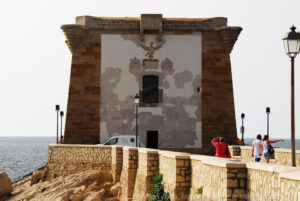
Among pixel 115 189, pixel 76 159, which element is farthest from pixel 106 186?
pixel 76 159

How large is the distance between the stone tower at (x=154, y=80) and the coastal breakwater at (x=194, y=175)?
17.7ft

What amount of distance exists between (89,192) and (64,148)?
4.38 meters

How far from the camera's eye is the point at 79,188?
24094mm

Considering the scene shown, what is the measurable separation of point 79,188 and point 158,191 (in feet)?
31.2

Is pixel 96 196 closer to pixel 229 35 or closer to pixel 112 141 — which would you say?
pixel 112 141

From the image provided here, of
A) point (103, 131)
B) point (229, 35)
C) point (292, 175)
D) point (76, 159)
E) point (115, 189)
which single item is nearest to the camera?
point (292, 175)

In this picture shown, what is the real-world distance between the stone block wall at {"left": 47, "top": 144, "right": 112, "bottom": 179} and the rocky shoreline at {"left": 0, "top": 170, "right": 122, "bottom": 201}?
371 mm

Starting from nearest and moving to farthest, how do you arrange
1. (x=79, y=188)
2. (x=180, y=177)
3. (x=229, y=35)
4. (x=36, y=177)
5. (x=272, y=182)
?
(x=272, y=182) → (x=180, y=177) → (x=79, y=188) → (x=36, y=177) → (x=229, y=35)

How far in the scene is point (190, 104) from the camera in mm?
31266

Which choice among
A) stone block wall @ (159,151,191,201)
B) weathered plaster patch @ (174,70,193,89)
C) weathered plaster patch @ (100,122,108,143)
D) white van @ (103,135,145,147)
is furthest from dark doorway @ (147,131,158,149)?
stone block wall @ (159,151,191,201)

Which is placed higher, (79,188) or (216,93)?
(216,93)

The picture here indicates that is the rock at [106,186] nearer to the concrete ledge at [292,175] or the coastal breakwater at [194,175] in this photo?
the coastal breakwater at [194,175]

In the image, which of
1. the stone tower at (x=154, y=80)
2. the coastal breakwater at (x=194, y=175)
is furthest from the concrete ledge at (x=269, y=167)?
the stone tower at (x=154, y=80)

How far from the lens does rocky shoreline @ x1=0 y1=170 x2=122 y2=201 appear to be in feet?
75.2
